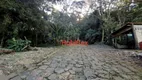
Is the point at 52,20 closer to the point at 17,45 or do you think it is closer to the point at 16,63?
the point at 17,45

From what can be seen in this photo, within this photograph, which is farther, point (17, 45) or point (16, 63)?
point (17, 45)

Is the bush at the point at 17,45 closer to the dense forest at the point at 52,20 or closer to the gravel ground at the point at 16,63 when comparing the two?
the dense forest at the point at 52,20

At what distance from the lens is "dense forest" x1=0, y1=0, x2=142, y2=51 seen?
28.5ft

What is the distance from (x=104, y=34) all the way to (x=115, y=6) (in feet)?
16.9

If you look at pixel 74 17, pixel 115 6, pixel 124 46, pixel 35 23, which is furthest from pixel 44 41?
pixel 74 17

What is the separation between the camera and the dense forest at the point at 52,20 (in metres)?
8.69

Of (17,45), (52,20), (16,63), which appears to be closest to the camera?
(16,63)

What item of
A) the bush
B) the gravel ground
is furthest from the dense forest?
the gravel ground

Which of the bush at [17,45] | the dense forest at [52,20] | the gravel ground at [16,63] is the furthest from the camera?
the dense forest at [52,20]

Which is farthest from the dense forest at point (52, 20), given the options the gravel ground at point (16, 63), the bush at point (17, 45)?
the gravel ground at point (16, 63)

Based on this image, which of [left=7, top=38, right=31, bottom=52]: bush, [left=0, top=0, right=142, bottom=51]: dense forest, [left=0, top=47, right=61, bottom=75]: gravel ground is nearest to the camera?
[left=0, top=47, right=61, bottom=75]: gravel ground

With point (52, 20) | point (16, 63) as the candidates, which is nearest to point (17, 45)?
point (16, 63)

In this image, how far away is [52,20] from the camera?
1812 centimetres

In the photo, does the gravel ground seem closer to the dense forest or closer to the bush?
the bush
